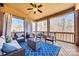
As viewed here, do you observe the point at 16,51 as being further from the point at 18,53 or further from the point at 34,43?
the point at 34,43

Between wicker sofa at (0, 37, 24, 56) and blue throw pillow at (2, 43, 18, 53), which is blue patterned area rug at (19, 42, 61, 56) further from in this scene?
blue throw pillow at (2, 43, 18, 53)

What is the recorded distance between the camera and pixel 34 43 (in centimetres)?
252

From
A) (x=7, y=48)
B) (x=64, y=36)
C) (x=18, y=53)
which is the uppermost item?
(x=64, y=36)

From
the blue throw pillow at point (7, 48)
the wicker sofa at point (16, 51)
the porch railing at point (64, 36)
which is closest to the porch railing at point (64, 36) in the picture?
the porch railing at point (64, 36)

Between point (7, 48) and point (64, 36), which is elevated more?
point (64, 36)

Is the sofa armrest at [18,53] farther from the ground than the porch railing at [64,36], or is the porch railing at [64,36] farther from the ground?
the porch railing at [64,36]

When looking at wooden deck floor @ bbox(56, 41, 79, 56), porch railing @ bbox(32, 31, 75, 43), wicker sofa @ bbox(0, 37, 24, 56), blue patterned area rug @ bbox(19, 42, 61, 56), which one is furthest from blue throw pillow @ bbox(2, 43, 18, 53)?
wooden deck floor @ bbox(56, 41, 79, 56)

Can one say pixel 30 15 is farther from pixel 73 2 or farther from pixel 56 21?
pixel 73 2

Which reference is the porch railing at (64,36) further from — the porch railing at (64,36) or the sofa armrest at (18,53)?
the sofa armrest at (18,53)

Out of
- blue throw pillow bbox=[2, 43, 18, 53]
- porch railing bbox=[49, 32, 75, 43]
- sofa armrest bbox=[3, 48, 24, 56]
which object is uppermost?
porch railing bbox=[49, 32, 75, 43]

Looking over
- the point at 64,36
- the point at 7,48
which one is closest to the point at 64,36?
the point at 64,36

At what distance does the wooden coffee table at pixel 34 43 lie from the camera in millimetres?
2506

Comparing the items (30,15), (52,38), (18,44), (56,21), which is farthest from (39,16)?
(18,44)

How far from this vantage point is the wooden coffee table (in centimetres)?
251
